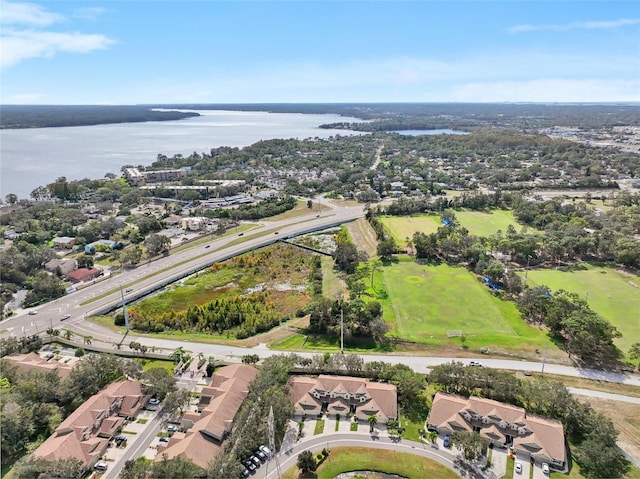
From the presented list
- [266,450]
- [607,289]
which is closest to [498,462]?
[266,450]

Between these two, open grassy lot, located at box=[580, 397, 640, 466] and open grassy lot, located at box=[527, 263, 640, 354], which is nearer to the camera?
open grassy lot, located at box=[580, 397, 640, 466]

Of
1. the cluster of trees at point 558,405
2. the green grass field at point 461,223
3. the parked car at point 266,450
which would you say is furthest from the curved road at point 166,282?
the green grass field at point 461,223

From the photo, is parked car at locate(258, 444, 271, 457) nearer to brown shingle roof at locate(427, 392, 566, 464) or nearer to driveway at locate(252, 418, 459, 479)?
driveway at locate(252, 418, 459, 479)

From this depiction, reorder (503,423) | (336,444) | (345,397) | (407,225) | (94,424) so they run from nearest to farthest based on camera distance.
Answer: (336,444)
(94,424)
(503,423)
(345,397)
(407,225)

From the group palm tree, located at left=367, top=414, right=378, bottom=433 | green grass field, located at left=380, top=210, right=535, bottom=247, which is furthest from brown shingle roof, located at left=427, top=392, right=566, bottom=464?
green grass field, located at left=380, top=210, right=535, bottom=247

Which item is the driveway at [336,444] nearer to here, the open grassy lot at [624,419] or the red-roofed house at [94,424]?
the red-roofed house at [94,424]

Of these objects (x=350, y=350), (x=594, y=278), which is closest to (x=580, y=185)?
(x=594, y=278)

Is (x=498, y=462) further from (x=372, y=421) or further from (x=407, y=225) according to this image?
A: (x=407, y=225)
